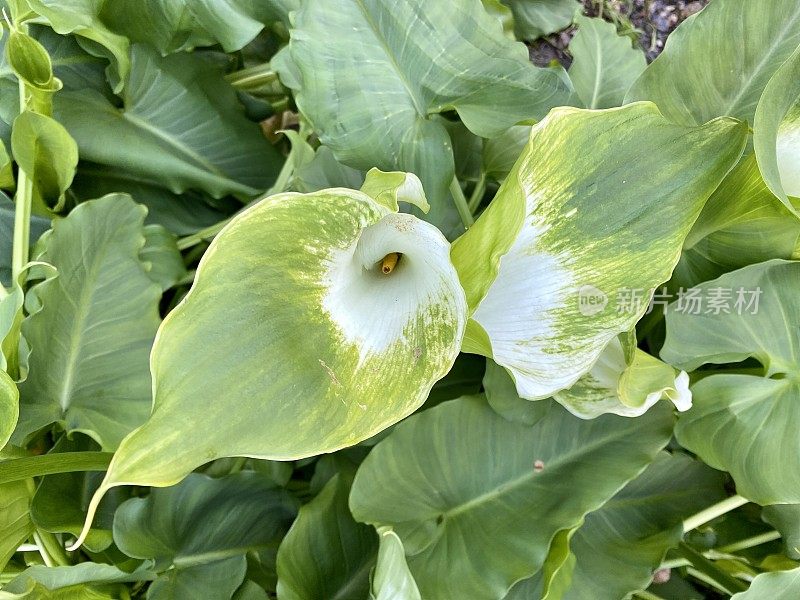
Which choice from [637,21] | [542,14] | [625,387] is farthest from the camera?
[637,21]

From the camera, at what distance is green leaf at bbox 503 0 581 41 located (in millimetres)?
831

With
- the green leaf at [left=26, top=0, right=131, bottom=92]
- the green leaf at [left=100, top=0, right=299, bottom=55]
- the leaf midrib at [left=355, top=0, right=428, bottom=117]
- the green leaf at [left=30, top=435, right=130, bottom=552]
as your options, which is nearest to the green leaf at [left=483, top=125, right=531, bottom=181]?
the leaf midrib at [left=355, top=0, right=428, bottom=117]

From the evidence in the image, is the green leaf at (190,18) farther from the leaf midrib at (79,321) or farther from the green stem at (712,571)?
the green stem at (712,571)

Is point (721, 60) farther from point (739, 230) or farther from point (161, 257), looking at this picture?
point (161, 257)

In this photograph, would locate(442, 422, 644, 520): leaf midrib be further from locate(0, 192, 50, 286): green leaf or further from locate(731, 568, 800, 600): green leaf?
locate(0, 192, 50, 286): green leaf

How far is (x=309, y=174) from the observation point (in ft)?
1.96

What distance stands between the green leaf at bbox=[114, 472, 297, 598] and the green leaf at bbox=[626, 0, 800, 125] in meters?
0.47

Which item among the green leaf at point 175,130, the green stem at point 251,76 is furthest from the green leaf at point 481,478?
the green stem at point 251,76

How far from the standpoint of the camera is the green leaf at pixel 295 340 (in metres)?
0.32

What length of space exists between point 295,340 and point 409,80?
25cm

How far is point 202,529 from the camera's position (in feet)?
1.92

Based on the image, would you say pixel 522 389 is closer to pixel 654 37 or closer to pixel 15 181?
pixel 15 181

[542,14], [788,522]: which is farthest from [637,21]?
[788,522]
